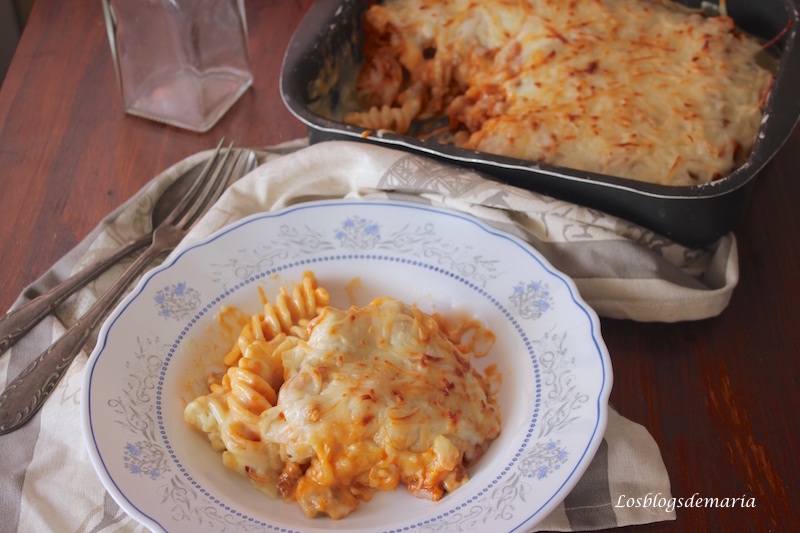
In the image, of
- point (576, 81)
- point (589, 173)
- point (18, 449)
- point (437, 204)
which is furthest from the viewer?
point (576, 81)

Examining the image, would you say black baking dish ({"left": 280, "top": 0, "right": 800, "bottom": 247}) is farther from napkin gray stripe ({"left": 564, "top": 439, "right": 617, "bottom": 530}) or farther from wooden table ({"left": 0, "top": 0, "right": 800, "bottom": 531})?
napkin gray stripe ({"left": 564, "top": 439, "right": 617, "bottom": 530})

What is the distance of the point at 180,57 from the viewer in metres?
2.33

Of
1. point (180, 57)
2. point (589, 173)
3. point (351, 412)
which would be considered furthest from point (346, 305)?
point (180, 57)

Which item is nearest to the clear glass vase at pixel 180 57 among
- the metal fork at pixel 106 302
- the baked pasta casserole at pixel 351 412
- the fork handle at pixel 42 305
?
the metal fork at pixel 106 302

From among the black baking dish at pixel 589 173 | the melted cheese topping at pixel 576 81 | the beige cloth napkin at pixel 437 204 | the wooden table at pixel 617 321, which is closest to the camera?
the beige cloth napkin at pixel 437 204

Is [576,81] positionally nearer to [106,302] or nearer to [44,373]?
[106,302]

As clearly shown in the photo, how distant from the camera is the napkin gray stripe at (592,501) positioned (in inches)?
59.5

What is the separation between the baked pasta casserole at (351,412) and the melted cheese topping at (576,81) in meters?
0.60

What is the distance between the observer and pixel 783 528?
154cm

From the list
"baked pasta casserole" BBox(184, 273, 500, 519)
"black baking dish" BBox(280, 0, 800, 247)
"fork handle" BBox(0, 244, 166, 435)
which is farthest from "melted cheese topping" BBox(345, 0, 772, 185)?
"fork handle" BBox(0, 244, 166, 435)

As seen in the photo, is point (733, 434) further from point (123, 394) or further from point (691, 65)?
point (123, 394)

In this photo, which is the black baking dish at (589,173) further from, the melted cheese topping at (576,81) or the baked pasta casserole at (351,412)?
the baked pasta casserole at (351,412)

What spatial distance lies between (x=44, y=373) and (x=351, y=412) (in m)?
0.64

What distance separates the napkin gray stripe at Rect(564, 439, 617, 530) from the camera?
151 cm
